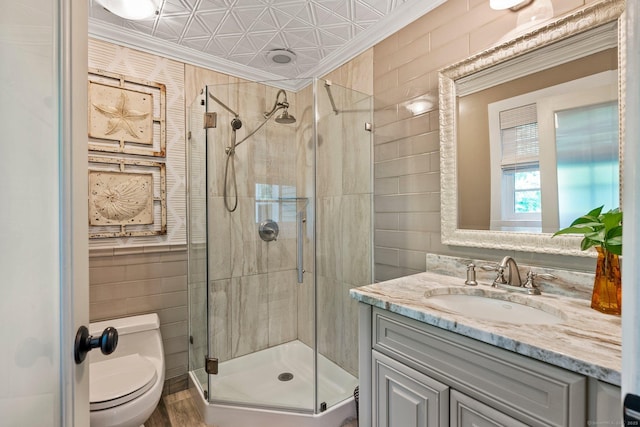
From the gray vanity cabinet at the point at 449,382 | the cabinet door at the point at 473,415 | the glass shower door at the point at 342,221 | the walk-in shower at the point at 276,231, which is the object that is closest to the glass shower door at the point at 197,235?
the walk-in shower at the point at 276,231

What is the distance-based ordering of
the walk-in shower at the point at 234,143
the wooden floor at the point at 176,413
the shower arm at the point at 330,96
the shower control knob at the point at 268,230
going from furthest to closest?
the shower control knob at the point at 268,230, the walk-in shower at the point at 234,143, the shower arm at the point at 330,96, the wooden floor at the point at 176,413

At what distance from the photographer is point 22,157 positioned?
45 centimetres

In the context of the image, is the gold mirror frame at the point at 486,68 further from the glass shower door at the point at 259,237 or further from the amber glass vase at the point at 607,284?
the glass shower door at the point at 259,237

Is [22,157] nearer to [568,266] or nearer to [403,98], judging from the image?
[568,266]

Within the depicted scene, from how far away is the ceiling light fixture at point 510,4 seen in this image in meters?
1.24

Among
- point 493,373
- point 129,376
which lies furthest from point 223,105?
point 493,373

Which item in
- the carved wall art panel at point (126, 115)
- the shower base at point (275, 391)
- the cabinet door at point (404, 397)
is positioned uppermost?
the carved wall art panel at point (126, 115)

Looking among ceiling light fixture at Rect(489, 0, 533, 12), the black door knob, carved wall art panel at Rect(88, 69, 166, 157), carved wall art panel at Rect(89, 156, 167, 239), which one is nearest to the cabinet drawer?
the black door knob

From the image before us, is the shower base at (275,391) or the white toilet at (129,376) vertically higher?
the white toilet at (129,376)

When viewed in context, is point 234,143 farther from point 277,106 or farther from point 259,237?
point 259,237

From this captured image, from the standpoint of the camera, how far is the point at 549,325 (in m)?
0.86

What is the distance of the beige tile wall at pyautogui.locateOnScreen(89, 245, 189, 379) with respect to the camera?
186 centimetres

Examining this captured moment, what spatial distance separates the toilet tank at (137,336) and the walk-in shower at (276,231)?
28 centimetres

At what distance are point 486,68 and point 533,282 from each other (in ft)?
3.14
